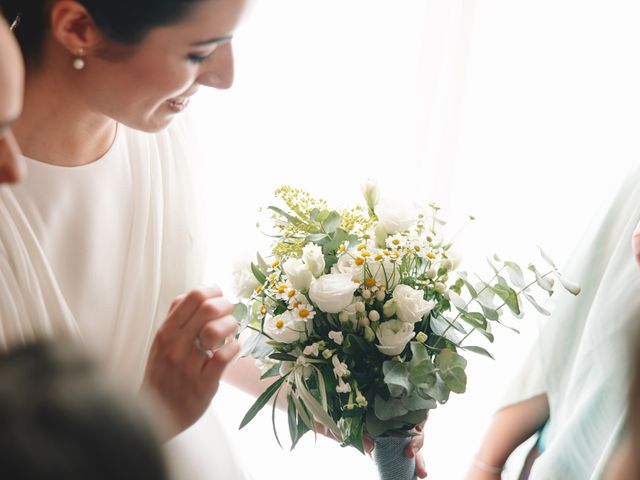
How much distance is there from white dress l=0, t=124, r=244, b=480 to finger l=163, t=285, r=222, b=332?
0.62 ft

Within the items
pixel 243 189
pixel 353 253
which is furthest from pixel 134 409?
pixel 243 189

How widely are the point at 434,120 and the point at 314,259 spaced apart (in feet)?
3.83

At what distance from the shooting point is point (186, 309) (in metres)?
0.93

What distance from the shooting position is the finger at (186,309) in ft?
3.04

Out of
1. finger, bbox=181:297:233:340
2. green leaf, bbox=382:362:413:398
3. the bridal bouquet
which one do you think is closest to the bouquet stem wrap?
the bridal bouquet

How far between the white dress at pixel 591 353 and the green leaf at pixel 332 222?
54cm

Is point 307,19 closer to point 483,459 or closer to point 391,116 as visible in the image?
point 391,116

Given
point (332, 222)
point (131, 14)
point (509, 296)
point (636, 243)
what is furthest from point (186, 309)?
point (636, 243)

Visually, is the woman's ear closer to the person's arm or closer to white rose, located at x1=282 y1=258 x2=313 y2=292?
white rose, located at x1=282 y1=258 x2=313 y2=292

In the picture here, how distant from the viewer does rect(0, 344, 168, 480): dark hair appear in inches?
16.0

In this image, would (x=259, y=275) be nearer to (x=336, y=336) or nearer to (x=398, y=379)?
(x=336, y=336)

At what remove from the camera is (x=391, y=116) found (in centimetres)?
205

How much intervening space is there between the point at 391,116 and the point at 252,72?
1.46ft

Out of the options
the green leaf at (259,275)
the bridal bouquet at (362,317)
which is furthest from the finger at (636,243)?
the green leaf at (259,275)
